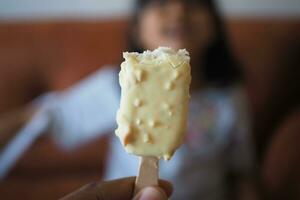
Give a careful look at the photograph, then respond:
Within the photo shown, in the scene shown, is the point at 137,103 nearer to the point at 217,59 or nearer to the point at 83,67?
the point at 217,59

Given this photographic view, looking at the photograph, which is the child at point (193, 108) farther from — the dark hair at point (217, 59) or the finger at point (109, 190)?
the finger at point (109, 190)

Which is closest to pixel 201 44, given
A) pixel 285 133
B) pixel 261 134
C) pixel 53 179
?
pixel 285 133

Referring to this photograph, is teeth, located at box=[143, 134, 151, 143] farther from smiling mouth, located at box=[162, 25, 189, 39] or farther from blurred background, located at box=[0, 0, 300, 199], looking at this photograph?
blurred background, located at box=[0, 0, 300, 199]

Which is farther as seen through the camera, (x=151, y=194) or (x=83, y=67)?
(x=83, y=67)

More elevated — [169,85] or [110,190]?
[169,85]

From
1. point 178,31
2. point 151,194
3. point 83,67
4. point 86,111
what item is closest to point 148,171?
point 151,194

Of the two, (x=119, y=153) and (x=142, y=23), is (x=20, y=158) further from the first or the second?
(x=142, y=23)

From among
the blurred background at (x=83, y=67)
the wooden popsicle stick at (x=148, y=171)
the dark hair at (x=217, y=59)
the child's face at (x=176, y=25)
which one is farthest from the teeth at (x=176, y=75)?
the blurred background at (x=83, y=67)

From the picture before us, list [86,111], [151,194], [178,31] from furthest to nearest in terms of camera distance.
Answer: [86,111], [178,31], [151,194]
